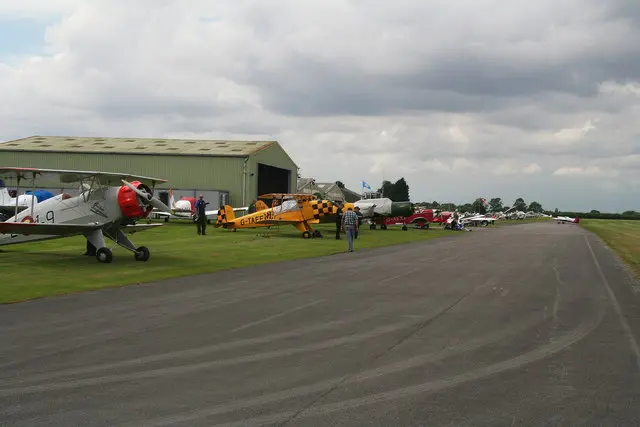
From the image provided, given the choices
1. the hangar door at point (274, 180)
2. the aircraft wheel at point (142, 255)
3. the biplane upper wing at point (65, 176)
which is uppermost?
the hangar door at point (274, 180)

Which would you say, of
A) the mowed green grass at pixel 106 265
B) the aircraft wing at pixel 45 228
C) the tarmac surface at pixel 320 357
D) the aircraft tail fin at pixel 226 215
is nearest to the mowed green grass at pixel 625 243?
the tarmac surface at pixel 320 357

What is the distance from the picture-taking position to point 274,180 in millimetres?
72438

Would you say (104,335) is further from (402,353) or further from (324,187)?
(324,187)

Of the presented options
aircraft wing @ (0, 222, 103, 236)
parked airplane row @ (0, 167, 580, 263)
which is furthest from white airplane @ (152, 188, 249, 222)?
aircraft wing @ (0, 222, 103, 236)

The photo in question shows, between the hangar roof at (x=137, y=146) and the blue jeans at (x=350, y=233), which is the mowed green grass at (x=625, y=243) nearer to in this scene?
the blue jeans at (x=350, y=233)

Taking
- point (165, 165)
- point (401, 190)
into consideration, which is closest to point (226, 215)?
point (165, 165)

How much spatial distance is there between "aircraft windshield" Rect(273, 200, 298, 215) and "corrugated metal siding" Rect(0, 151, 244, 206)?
2052 cm

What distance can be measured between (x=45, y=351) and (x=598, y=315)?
27.0 ft

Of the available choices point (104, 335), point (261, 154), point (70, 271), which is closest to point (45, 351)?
point (104, 335)

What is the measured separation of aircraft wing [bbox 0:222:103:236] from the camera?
16.6 metres

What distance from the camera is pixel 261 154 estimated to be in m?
59.4

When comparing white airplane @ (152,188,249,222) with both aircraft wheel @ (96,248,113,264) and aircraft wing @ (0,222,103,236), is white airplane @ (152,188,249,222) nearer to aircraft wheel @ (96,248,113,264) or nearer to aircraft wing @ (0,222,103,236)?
aircraft wing @ (0,222,103,236)

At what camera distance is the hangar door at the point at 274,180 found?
69.6 meters

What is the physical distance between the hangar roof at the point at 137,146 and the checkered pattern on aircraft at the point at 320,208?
22.2 m
